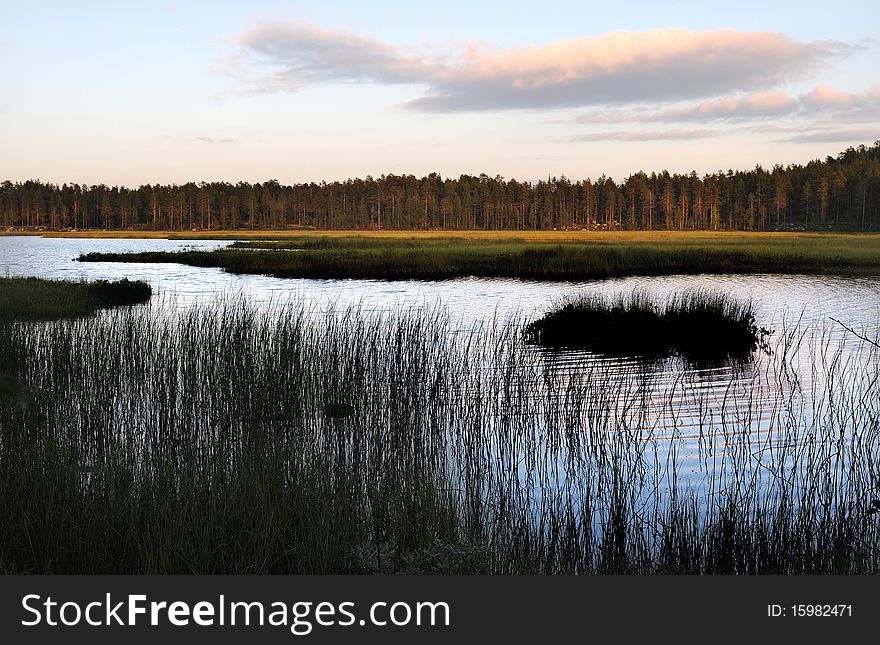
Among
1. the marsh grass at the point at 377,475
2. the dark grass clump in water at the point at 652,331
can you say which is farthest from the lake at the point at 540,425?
the dark grass clump in water at the point at 652,331

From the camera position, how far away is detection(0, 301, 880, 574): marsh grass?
16.4ft

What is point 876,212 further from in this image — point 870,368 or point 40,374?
point 40,374

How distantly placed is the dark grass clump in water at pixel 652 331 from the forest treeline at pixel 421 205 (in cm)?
11622

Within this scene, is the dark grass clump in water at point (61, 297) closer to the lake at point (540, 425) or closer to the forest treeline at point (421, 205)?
the lake at point (540, 425)

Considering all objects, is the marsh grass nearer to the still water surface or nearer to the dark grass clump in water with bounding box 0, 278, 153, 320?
the still water surface

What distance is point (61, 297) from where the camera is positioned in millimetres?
21984

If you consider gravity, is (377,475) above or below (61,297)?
below

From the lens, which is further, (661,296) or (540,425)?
(661,296)

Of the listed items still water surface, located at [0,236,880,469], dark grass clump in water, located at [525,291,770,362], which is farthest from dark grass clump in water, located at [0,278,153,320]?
dark grass clump in water, located at [525,291,770,362]

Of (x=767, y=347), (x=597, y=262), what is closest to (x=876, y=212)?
(x=597, y=262)

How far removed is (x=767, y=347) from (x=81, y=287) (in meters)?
20.0

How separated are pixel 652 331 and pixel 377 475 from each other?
11437mm

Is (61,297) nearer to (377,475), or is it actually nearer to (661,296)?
(377,475)

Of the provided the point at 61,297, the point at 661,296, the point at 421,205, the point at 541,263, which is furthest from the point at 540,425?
the point at 421,205
